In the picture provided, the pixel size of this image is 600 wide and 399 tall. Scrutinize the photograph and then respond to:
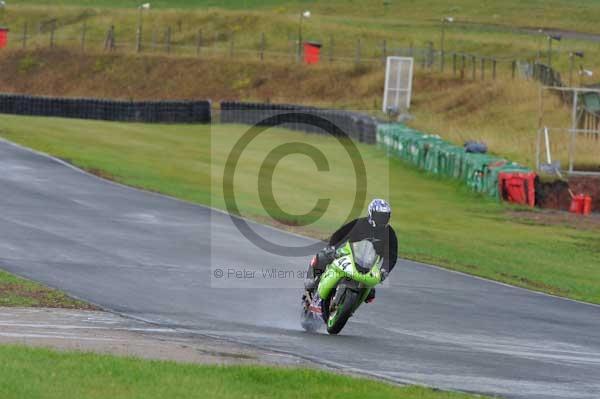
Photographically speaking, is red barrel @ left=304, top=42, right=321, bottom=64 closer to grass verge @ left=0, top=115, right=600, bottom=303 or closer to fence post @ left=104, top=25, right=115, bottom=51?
fence post @ left=104, top=25, right=115, bottom=51

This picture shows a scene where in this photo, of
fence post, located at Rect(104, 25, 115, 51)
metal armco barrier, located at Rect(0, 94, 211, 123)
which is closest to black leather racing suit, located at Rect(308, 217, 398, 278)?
metal armco barrier, located at Rect(0, 94, 211, 123)

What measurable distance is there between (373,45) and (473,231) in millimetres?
44553

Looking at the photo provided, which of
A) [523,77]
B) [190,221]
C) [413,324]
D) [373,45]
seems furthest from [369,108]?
[413,324]

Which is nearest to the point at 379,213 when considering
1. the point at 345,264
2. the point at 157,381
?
the point at 345,264

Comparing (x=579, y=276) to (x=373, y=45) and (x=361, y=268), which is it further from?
(x=373, y=45)

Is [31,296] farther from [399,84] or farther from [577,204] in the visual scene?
[399,84]

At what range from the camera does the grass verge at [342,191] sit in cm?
2245

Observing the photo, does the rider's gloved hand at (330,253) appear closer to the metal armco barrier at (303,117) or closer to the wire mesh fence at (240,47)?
the metal armco barrier at (303,117)

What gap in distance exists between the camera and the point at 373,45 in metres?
70.6

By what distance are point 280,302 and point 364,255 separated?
320 centimetres

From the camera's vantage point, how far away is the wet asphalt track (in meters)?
11.9

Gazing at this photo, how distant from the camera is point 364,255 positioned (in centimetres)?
1295

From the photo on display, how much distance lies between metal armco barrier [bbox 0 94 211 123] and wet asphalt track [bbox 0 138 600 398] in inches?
884

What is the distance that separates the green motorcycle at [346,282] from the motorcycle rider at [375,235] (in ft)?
0.32
